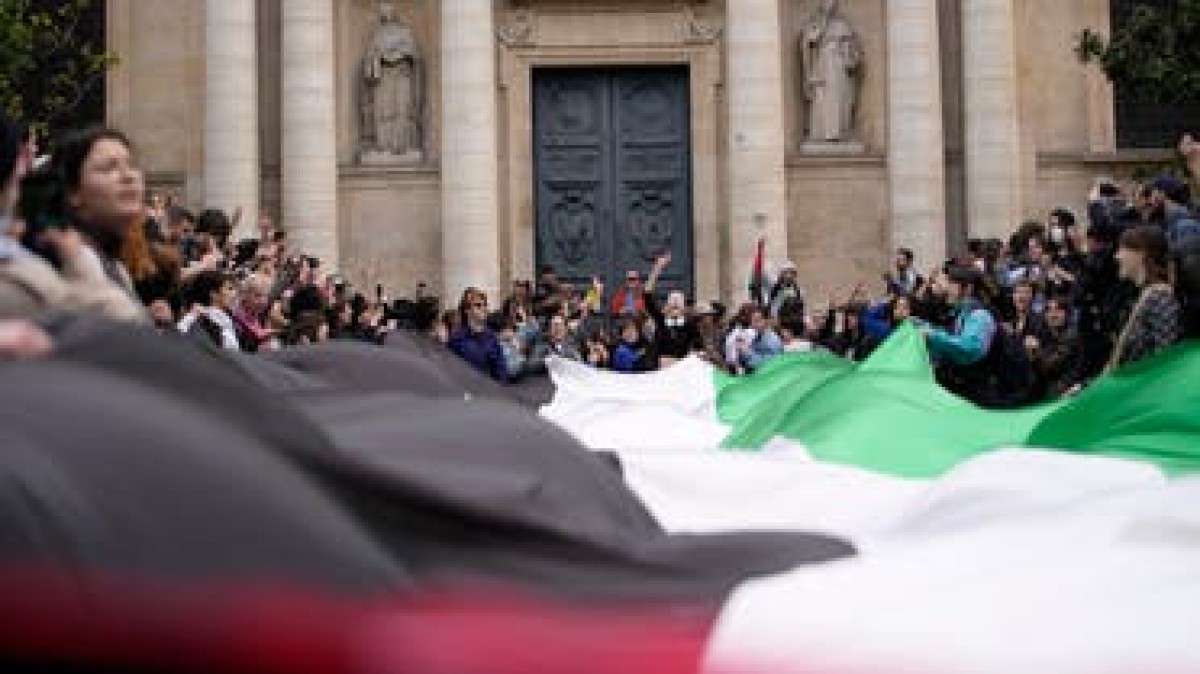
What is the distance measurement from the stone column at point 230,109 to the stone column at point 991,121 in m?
10.3

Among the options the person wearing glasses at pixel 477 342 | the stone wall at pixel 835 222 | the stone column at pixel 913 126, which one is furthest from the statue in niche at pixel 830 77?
the person wearing glasses at pixel 477 342

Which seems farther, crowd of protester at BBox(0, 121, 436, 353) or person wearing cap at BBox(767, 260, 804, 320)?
person wearing cap at BBox(767, 260, 804, 320)

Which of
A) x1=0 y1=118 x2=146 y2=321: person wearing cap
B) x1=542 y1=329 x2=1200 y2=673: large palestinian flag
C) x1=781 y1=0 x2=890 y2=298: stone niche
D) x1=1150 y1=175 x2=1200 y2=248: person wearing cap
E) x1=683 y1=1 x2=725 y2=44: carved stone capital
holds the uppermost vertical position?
x1=683 y1=1 x2=725 y2=44: carved stone capital

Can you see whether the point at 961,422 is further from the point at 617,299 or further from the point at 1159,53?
the point at 1159,53

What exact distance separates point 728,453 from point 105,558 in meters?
5.42

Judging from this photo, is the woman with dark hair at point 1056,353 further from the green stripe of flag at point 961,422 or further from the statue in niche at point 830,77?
the statue in niche at point 830,77

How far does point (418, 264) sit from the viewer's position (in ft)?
100

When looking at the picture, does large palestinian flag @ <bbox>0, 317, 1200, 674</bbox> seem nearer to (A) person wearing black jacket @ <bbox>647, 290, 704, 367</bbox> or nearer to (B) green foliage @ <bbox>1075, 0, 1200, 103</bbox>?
(A) person wearing black jacket @ <bbox>647, 290, 704, 367</bbox>

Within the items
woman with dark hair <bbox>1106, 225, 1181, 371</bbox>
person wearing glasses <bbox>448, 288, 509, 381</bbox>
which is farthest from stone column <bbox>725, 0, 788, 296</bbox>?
woman with dark hair <bbox>1106, 225, 1181, 371</bbox>

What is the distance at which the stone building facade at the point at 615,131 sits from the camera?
2948 cm

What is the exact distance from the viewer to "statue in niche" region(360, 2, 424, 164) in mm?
30516

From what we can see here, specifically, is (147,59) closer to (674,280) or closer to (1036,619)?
(674,280)

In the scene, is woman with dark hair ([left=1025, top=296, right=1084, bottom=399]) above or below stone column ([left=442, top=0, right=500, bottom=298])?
below

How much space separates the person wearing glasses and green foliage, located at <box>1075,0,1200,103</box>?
1063 cm
